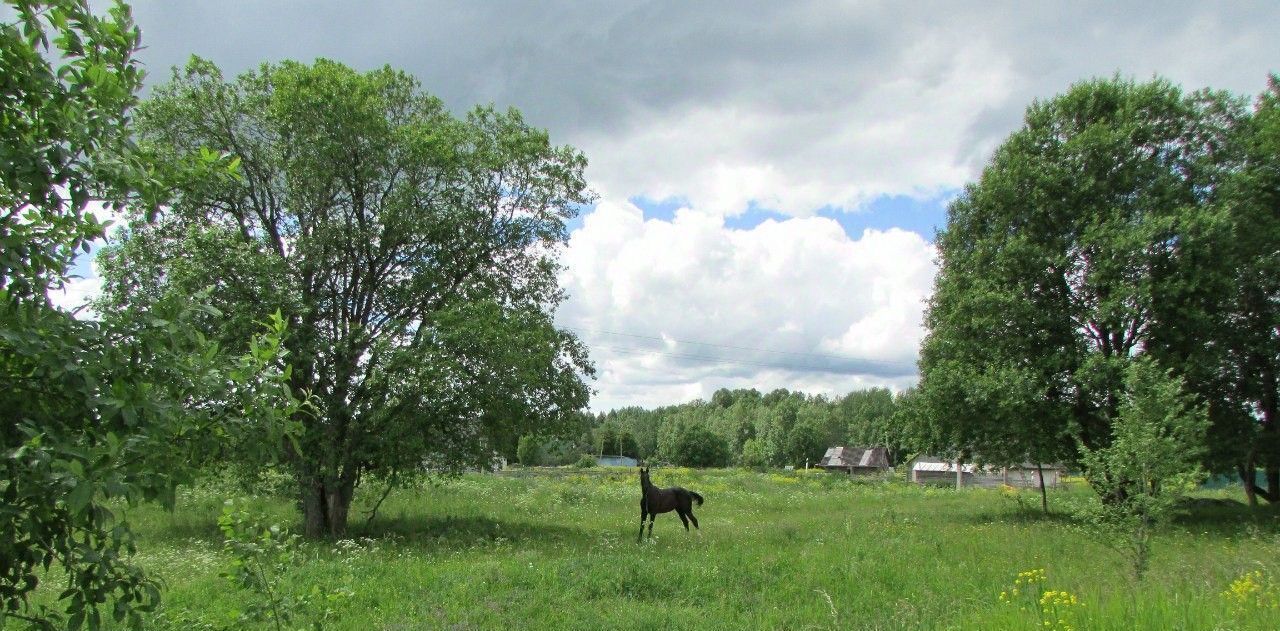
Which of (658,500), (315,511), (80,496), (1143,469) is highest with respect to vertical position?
(1143,469)

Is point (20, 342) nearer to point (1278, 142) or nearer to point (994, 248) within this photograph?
point (994, 248)

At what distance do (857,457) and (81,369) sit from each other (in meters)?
113

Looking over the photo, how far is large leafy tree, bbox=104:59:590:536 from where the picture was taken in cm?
1845

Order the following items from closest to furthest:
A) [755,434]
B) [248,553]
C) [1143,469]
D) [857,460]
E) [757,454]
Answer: [248,553]
[1143,469]
[857,460]
[757,454]
[755,434]

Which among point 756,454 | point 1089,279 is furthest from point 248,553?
point 756,454

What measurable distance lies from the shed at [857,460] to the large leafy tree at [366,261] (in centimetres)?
9190

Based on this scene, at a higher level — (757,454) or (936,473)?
(757,454)

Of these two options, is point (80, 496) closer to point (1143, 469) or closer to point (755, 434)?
point (1143, 469)

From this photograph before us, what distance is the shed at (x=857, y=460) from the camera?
106625 mm

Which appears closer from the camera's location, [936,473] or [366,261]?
[366,261]

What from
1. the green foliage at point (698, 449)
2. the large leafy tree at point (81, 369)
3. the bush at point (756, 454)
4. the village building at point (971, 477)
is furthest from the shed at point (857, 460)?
the large leafy tree at point (81, 369)

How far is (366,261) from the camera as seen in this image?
21156 millimetres

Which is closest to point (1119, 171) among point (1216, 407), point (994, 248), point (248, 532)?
point (994, 248)

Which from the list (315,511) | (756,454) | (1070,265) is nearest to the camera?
(315,511)
